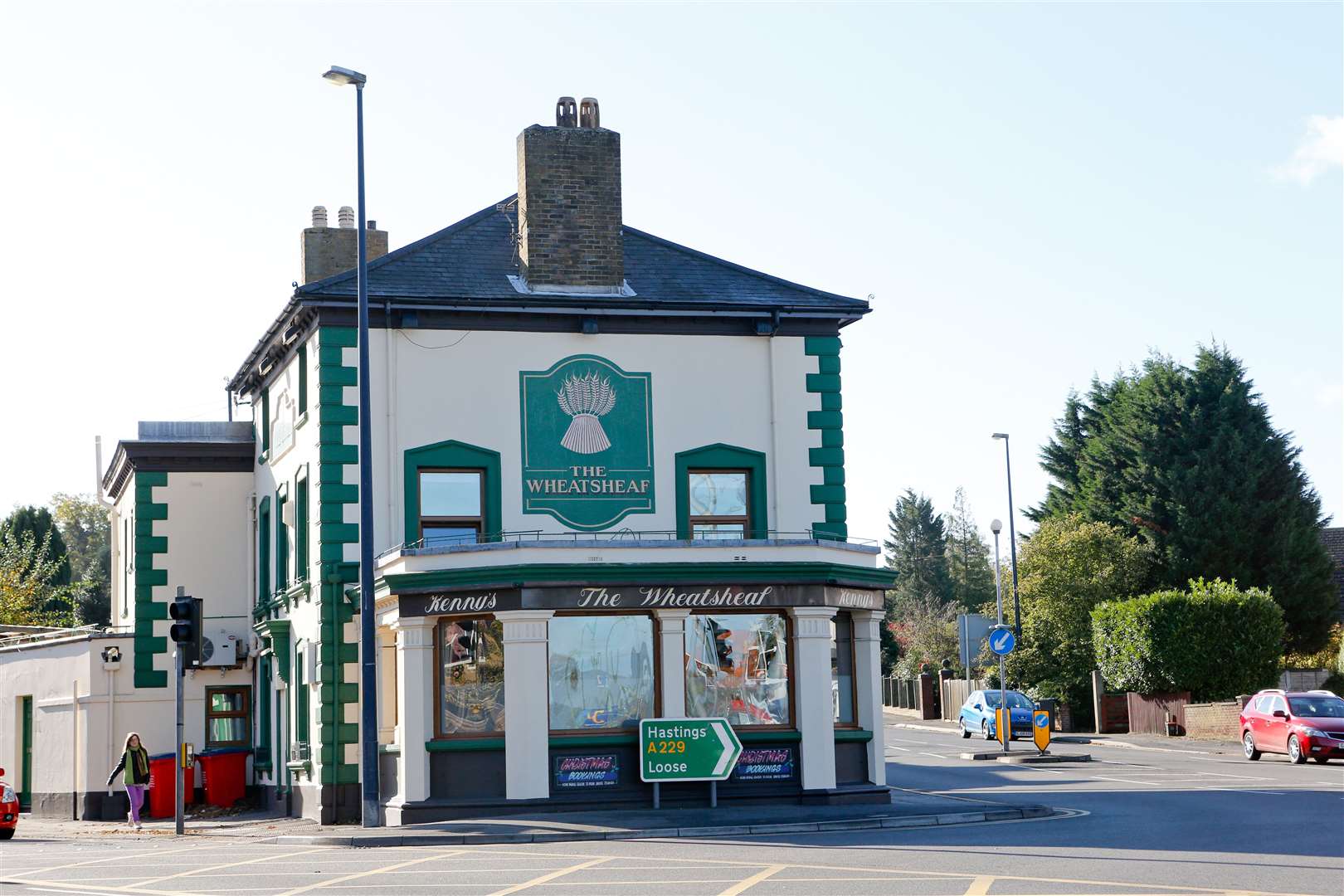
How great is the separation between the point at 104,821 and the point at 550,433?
11725 mm

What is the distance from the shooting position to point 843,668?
2466 cm

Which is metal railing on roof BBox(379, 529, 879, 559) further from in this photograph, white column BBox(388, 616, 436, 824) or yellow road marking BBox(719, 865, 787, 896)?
yellow road marking BBox(719, 865, 787, 896)

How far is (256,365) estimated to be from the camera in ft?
105

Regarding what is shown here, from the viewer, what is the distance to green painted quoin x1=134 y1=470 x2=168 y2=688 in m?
32.0

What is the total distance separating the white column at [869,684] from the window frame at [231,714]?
13.7 metres

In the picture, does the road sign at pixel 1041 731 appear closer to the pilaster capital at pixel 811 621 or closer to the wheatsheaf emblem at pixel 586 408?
the pilaster capital at pixel 811 621

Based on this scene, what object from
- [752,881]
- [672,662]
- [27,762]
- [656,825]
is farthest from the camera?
[27,762]

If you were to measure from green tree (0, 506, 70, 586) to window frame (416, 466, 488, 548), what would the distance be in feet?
175

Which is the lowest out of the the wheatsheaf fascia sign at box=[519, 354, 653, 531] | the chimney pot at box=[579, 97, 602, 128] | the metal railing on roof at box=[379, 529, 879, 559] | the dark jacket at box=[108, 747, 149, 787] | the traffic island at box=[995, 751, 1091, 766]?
the traffic island at box=[995, 751, 1091, 766]

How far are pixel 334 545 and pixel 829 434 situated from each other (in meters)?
8.11

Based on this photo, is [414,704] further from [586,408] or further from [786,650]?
[586,408]

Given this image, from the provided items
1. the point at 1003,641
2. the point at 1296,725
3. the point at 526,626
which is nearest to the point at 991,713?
the point at 1003,641

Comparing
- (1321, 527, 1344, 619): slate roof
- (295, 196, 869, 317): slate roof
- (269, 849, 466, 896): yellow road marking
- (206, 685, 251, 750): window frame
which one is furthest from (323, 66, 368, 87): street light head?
(1321, 527, 1344, 619): slate roof

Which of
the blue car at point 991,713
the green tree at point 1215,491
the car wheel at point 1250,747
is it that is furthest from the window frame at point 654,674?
the green tree at point 1215,491
